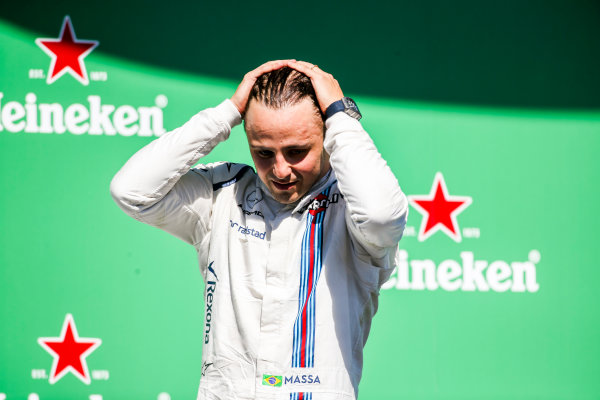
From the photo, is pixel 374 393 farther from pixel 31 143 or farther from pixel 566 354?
pixel 31 143

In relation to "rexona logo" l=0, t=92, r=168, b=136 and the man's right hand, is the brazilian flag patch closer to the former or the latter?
the man's right hand

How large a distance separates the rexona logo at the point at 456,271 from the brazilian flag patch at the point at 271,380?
56.0 inches

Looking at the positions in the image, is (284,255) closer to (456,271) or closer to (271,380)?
(271,380)

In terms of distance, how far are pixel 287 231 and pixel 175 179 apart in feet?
0.94

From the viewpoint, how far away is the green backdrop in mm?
2771

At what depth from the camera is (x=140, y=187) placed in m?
1.54

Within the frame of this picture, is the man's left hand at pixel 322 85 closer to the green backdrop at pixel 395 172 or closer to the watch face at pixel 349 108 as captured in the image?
the watch face at pixel 349 108

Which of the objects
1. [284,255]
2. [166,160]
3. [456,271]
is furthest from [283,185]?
[456,271]

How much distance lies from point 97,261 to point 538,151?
Result: 1.92 m

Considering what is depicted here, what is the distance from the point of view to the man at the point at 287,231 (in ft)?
4.84

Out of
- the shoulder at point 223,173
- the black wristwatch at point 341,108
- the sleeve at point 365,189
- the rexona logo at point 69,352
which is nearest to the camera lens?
the sleeve at point 365,189

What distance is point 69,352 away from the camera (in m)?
2.75

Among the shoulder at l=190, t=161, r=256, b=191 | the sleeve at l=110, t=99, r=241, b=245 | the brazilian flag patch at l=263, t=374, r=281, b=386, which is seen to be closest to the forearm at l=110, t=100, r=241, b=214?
the sleeve at l=110, t=99, r=241, b=245

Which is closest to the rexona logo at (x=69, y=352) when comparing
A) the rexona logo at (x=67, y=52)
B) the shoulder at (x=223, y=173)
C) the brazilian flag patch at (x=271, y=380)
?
the rexona logo at (x=67, y=52)
